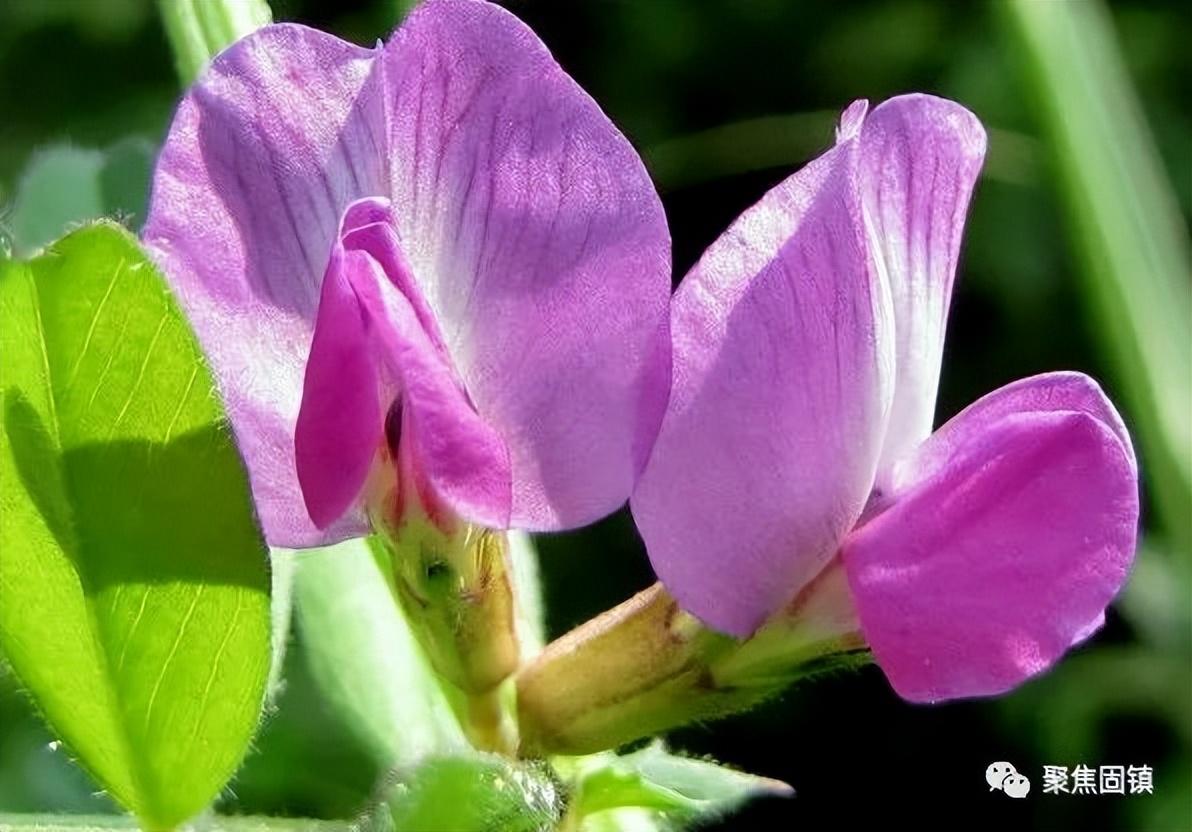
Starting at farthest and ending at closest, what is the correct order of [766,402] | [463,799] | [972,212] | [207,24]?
1. [972,212]
2. [207,24]
3. [766,402]
4. [463,799]

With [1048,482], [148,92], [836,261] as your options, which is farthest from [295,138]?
[148,92]

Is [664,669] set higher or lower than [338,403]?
lower

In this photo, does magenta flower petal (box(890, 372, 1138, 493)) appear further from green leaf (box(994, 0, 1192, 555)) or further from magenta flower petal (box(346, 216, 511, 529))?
green leaf (box(994, 0, 1192, 555))

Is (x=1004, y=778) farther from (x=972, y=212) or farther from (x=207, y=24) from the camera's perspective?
(x=972, y=212)

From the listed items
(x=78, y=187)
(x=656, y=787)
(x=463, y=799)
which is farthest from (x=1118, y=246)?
(x=463, y=799)

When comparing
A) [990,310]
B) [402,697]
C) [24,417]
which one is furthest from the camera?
[990,310]

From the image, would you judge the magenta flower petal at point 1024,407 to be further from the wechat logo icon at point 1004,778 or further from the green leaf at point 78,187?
the wechat logo icon at point 1004,778

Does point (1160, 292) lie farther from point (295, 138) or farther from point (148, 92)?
point (148, 92)
